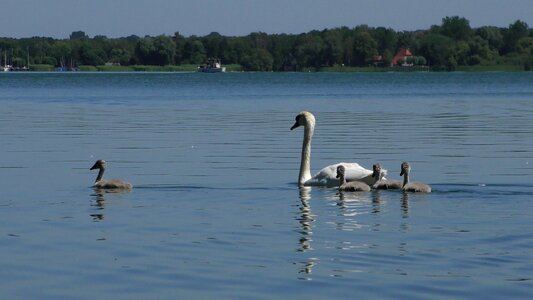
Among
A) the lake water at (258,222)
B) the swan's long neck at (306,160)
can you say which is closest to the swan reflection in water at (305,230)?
the lake water at (258,222)

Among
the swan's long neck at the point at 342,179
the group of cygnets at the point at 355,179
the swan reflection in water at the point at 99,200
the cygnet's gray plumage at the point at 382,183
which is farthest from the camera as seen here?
the swan's long neck at the point at 342,179

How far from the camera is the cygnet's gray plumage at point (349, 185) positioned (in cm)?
2088

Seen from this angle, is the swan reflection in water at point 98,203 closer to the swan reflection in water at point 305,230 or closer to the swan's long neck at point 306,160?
the swan reflection in water at point 305,230

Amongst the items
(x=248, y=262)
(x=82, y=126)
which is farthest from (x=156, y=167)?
(x=82, y=126)

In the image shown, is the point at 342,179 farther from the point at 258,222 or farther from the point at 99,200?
the point at 258,222

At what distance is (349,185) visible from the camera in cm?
2100

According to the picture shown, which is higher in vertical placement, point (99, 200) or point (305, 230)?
point (305, 230)

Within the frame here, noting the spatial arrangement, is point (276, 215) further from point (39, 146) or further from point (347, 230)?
point (39, 146)

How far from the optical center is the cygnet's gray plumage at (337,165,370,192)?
20.9m

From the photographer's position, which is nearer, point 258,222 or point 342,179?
point 258,222

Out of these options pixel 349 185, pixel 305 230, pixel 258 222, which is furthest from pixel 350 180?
pixel 305 230

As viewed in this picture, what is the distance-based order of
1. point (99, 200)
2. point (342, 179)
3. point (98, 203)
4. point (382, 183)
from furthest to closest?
point (342, 179)
point (382, 183)
point (99, 200)
point (98, 203)

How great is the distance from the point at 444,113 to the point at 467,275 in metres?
38.6

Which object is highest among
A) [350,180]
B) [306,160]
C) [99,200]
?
[306,160]
